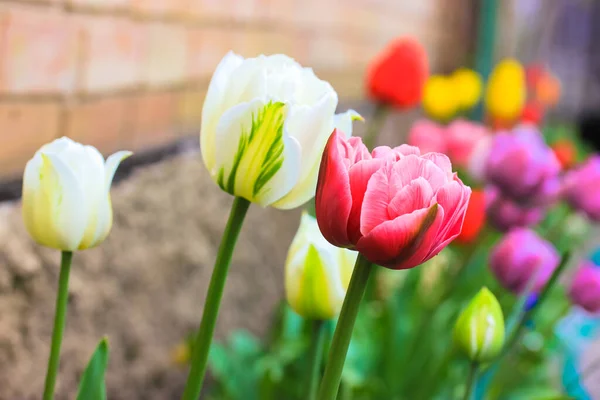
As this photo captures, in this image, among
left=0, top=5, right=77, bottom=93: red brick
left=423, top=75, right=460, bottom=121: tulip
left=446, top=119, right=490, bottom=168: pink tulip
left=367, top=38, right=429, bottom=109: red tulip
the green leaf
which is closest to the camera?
the green leaf

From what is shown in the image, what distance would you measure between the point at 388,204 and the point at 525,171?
0.49 metres

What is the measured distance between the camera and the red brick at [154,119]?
35.4 inches

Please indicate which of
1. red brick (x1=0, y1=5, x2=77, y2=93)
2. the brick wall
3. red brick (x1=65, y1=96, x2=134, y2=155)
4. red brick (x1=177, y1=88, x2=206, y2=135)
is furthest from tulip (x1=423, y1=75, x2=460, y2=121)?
red brick (x1=0, y1=5, x2=77, y2=93)

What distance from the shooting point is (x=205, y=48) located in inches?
40.6

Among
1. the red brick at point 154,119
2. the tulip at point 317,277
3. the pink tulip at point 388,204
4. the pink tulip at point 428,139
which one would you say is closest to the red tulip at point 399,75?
the pink tulip at point 428,139

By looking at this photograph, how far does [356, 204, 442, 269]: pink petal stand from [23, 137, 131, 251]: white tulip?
0.56 feet

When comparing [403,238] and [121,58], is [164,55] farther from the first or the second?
[403,238]

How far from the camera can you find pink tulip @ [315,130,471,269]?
311mm

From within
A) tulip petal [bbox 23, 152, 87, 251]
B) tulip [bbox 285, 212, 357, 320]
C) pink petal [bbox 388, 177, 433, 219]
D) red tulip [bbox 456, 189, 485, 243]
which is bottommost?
red tulip [bbox 456, 189, 485, 243]

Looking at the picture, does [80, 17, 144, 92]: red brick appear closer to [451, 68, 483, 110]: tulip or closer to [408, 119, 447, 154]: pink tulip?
[408, 119, 447, 154]: pink tulip

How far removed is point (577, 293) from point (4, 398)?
0.58 meters

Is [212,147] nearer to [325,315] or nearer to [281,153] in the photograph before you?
[281,153]

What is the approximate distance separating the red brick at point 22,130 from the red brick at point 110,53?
0.06 m

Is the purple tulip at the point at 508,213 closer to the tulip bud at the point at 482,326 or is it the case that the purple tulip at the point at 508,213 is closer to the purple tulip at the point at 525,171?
the purple tulip at the point at 525,171
